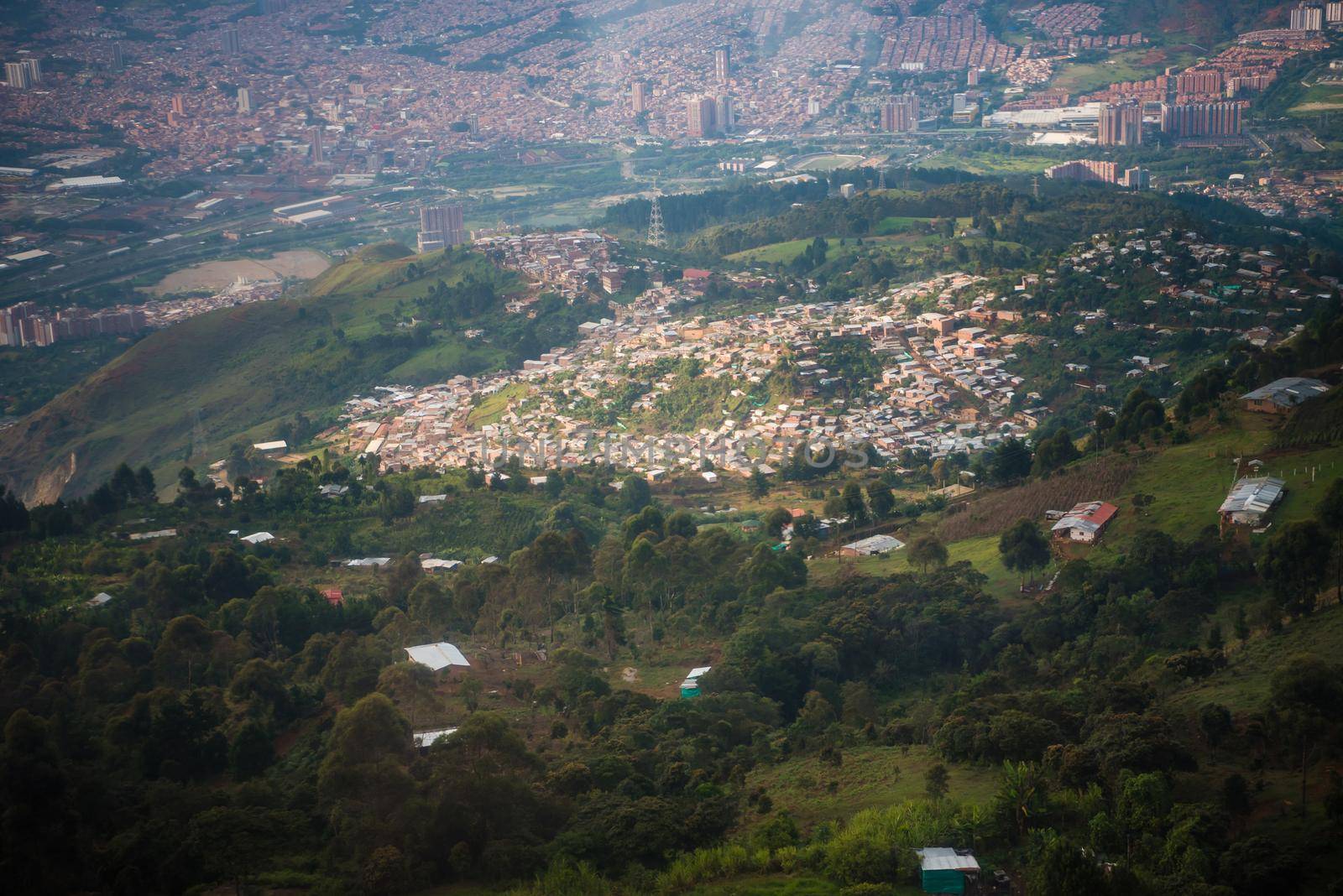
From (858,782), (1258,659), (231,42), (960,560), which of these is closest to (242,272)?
(231,42)

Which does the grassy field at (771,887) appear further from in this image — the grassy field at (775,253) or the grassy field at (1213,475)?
the grassy field at (775,253)

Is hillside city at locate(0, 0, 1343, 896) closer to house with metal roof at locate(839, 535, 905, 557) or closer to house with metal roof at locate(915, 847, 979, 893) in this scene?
house with metal roof at locate(915, 847, 979, 893)

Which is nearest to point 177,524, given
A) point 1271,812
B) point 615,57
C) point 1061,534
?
point 1061,534

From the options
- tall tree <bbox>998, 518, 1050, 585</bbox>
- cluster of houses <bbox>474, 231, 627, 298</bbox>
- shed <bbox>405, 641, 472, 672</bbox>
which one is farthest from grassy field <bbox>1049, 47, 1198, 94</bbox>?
shed <bbox>405, 641, 472, 672</bbox>

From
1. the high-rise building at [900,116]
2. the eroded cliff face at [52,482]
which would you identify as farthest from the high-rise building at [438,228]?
the high-rise building at [900,116]

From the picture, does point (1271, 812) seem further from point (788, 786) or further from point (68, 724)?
point (68, 724)

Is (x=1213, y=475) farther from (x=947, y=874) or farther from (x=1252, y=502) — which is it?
(x=947, y=874)
